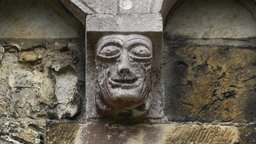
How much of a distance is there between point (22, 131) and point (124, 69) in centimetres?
40

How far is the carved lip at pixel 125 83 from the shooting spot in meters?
3.97

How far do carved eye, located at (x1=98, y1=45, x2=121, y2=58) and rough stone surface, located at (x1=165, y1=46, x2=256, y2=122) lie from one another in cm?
26

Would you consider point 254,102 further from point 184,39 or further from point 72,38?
point 72,38

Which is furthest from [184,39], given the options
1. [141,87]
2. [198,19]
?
[141,87]

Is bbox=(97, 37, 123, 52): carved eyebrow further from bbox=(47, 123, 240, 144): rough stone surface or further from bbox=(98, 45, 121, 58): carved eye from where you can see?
bbox=(47, 123, 240, 144): rough stone surface

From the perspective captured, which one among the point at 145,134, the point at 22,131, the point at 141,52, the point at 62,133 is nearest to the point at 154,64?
the point at 141,52

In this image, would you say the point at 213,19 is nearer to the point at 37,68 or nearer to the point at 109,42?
the point at 109,42

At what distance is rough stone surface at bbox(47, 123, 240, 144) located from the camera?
408 cm

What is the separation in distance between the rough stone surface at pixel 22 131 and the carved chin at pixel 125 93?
0.26 m

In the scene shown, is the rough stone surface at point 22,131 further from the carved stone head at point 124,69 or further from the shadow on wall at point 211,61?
the shadow on wall at point 211,61

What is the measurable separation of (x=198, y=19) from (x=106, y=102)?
465 millimetres

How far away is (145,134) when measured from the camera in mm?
4098

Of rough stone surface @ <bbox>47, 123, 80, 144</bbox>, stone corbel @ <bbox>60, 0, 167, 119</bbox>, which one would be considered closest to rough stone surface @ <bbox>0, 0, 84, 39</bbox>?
stone corbel @ <bbox>60, 0, 167, 119</bbox>

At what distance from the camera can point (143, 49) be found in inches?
158
